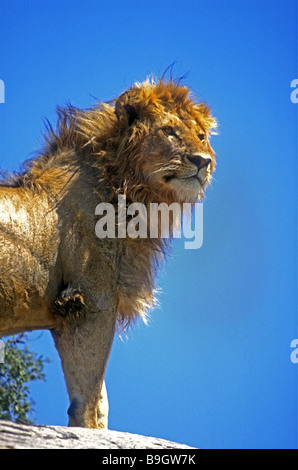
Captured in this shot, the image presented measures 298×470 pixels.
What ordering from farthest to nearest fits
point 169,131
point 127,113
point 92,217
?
1. point 127,113
2. point 169,131
3. point 92,217

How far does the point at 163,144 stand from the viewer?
7824 mm

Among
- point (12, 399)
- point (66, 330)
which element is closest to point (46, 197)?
point (66, 330)

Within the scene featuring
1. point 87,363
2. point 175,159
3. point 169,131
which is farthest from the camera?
point 169,131

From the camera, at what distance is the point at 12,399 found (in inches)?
414

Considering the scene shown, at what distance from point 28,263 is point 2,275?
29 centimetres

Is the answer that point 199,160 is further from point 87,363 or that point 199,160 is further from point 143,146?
point 87,363

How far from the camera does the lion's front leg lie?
7.16 meters

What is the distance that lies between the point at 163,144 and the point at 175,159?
0.66 feet

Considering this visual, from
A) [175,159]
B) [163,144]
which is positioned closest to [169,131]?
[163,144]

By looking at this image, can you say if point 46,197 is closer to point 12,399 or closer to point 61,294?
point 61,294

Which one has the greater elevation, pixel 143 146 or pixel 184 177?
pixel 143 146

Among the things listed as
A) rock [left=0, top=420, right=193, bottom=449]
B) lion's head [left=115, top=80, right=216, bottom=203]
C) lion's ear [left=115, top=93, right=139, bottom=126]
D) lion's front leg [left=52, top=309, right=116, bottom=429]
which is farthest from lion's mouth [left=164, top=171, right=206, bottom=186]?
rock [left=0, top=420, right=193, bottom=449]

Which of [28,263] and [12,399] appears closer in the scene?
[28,263]

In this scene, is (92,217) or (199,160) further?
(199,160)
